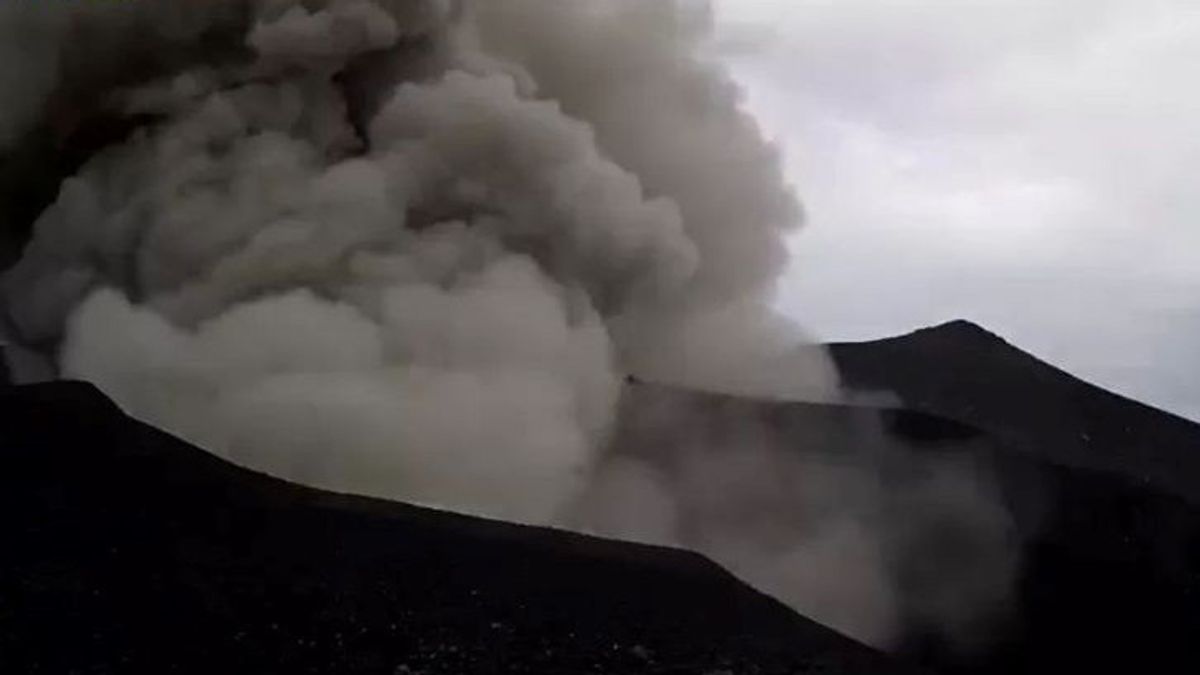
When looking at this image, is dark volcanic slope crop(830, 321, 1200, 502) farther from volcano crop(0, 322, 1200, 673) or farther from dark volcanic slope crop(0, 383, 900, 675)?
dark volcanic slope crop(0, 383, 900, 675)

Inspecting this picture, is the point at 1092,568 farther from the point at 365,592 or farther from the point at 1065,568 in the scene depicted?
the point at 365,592

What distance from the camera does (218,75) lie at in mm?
24672

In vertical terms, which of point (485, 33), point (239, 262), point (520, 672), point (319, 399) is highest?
point (485, 33)

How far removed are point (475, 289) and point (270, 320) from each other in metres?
3.19

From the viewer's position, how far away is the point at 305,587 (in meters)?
13.8

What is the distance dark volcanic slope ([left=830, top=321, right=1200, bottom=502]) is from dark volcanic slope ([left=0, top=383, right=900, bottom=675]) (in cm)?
1139

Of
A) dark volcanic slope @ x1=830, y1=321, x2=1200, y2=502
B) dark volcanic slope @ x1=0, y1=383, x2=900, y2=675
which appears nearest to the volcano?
dark volcanic slope @ x1=0, y1=383, x2=900, y2=675

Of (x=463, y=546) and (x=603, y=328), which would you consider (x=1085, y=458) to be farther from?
(x=463, y=546)

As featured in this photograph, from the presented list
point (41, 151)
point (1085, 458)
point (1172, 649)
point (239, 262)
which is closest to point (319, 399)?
point (239, 262)

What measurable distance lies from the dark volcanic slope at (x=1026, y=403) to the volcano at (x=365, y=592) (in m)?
4.88

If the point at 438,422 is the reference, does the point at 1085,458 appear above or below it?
above

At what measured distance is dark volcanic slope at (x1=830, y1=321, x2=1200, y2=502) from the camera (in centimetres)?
2905

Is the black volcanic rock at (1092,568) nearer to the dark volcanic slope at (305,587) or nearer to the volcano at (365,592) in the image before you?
the volcano at (365,592)

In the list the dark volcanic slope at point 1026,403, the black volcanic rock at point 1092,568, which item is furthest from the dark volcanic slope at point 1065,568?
the dark volcanic slope at point 1026,403
